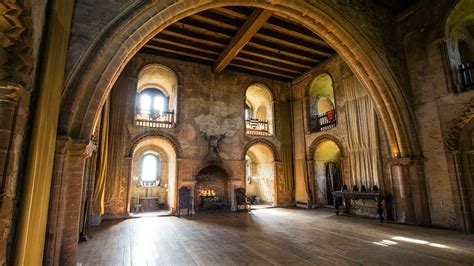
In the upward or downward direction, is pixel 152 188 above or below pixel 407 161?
below

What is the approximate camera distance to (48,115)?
3203mm

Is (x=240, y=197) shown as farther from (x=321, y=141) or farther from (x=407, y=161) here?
(x=407, y=161)

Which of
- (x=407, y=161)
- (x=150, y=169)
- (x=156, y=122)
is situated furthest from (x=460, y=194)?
(x=150, y=169)

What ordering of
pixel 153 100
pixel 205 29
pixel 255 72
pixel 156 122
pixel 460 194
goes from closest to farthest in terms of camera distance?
pixel 460 194, pixel 205 29, pixel 156 122, pixel 255 72, pixel 153 100

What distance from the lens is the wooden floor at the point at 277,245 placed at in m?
4.01

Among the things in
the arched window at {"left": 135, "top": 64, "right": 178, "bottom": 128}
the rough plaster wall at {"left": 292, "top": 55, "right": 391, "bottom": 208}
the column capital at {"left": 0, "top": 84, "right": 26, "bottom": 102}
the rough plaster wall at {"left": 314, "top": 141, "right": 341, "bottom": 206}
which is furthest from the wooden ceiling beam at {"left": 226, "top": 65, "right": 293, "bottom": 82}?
the column capital at {"left": 0, "top": 84, "right": 26, "bottom": 102}

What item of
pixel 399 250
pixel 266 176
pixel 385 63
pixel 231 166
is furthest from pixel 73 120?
pixel 266 176

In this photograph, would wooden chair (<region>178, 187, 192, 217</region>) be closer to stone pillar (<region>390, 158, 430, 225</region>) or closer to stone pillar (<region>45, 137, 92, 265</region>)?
stone pillar (<region>45, 137, 92, 265</region>)

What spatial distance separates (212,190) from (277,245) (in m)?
6.48

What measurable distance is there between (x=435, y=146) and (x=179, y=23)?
904cm

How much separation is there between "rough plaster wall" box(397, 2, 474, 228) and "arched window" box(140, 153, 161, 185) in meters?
11.2

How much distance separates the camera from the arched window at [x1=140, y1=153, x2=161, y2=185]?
1220 cm

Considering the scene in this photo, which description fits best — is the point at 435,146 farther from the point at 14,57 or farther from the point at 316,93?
the point at 14,57

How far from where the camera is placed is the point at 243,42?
9062 mm
